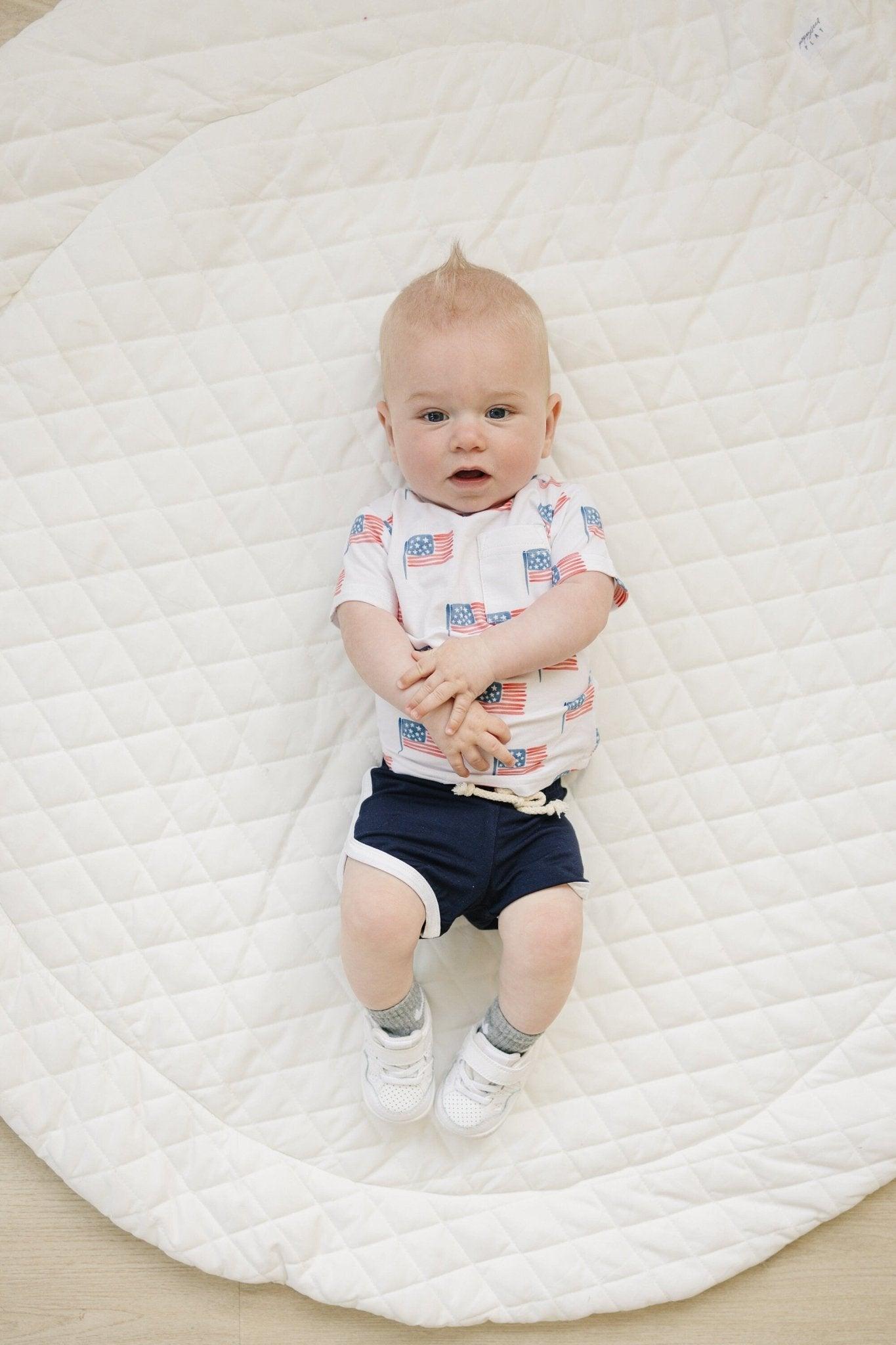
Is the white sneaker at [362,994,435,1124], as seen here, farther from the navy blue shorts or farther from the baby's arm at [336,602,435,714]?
the baby's arm at [336,602,435,714]

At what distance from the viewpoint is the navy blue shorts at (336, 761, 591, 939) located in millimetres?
902

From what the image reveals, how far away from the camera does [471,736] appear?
0.86 metres

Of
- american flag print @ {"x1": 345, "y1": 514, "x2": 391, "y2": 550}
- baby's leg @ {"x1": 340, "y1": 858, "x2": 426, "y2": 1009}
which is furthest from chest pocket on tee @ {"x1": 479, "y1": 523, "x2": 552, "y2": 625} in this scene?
baby's leg @ {"x1": 340, "y1": 858, "x2": 426, "y2": 1009}

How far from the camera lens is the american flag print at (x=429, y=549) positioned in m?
0.92

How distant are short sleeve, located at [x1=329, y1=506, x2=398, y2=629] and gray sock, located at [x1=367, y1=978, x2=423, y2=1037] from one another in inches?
15.1

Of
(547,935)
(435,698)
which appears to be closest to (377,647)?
(435,698)

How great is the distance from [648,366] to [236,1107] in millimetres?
917

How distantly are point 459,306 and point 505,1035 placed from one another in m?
0.71

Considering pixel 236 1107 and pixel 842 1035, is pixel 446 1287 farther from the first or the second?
pixel 842 1035

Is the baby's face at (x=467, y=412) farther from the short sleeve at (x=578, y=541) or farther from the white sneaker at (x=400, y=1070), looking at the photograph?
the white sneaker at (x=400, y=1070)

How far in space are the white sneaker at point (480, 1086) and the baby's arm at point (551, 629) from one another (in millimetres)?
384

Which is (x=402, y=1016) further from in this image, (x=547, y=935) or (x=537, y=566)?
(x=537, y=566)

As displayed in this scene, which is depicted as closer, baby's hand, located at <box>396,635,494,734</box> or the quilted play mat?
baby's hand, located at <box>396,635,494,734</box>

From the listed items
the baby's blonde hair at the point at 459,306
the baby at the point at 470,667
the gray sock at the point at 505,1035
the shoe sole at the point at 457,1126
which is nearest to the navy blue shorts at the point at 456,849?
the baby at the point at 470,667
